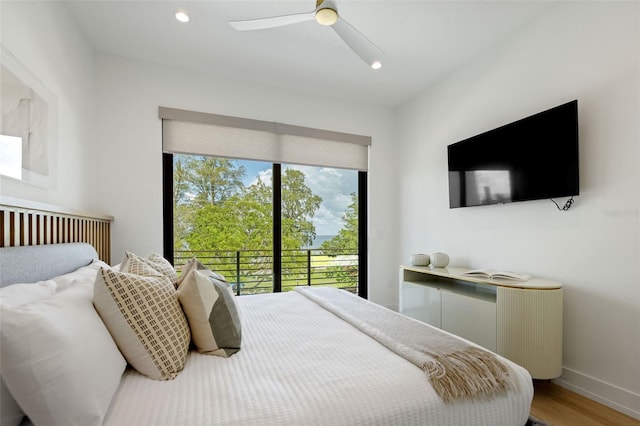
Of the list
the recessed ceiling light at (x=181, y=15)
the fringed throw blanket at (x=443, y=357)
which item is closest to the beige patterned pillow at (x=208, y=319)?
the fringed throw blanket at (x=443, y=357)

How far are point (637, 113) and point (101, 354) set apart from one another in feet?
9.29

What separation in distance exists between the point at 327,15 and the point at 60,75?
1.81 metres

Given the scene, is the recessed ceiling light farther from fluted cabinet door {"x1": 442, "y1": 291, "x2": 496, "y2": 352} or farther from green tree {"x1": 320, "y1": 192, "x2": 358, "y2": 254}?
fluted cabinet door {"x1": 442, "y1": 291, "x2": 496, "y2": 352}

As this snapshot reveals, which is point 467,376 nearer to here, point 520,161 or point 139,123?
point 520,161

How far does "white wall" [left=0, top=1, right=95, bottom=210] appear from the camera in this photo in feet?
4.78

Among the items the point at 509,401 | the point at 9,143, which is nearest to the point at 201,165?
the point at 9,143

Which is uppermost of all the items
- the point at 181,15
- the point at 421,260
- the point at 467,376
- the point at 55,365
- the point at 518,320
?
the point at 181,15

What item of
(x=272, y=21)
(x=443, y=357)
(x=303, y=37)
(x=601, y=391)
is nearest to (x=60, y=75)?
(x=272, y=21)

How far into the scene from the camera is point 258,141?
317 centimetres

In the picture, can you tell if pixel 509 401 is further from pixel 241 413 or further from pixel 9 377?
pixel 9 377

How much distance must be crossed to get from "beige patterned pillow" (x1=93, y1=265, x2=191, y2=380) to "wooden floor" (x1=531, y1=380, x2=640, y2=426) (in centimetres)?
202

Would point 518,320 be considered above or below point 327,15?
below

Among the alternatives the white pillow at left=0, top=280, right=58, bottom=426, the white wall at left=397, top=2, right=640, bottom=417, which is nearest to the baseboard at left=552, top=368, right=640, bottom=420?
the white wall at left=397, top=2, right=640, bottom=417

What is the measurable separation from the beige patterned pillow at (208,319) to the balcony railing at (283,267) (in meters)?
2.06
